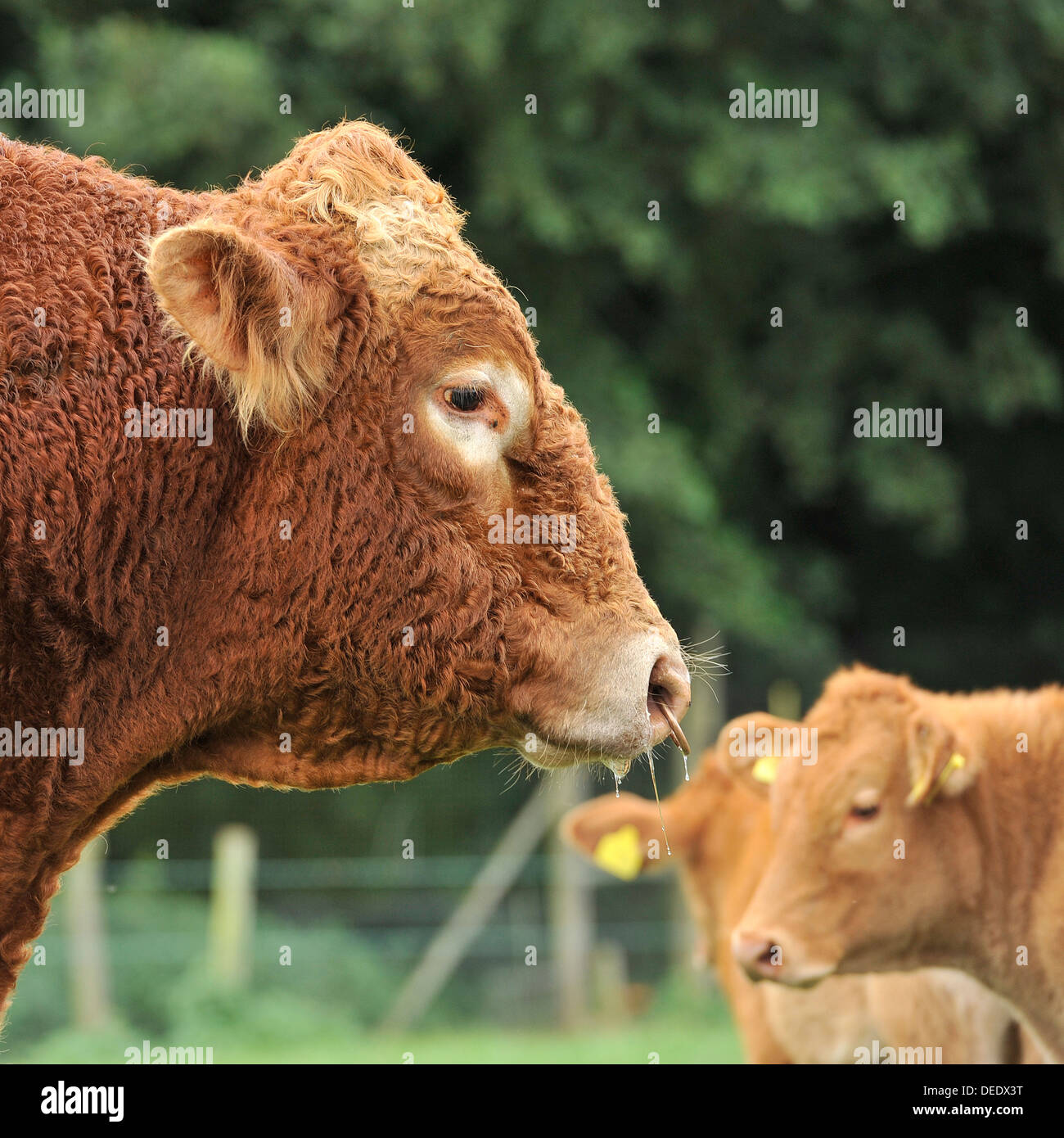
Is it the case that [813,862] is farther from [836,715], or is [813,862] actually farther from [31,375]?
[31,375]

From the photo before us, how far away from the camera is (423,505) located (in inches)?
95.8

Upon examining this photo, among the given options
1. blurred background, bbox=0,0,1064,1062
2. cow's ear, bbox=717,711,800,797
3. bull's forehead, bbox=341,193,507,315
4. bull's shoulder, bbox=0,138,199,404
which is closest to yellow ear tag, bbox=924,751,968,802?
cow's ear, bbox=717,711,800,797

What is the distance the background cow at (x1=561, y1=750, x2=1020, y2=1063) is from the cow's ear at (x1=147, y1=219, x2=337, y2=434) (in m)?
2.67

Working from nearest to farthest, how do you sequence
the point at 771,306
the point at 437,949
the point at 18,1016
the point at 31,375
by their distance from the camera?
the point at 31,375, the point at 18,1016, the point at 437,949, the point at 771,306

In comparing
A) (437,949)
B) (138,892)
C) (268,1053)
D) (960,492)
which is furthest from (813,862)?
(960,492)

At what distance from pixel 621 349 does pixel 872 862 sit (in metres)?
7.94

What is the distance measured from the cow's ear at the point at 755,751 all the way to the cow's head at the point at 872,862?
0.34 metres

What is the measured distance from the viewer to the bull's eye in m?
2.46

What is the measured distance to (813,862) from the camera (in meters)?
3.93

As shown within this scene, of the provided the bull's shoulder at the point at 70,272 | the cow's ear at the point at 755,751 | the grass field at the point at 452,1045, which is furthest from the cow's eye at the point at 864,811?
the grass field at the point at 452,1045

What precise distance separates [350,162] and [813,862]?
7.79 feet

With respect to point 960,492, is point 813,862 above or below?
below

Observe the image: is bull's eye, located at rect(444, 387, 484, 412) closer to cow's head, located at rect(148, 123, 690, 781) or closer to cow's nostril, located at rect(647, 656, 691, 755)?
cow's head, located at rect(148, 123, 690, 781)

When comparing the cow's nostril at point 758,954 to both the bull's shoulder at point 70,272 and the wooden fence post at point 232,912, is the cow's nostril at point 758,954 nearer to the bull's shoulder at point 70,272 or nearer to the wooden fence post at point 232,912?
the bull's shoulder at point 70,272
